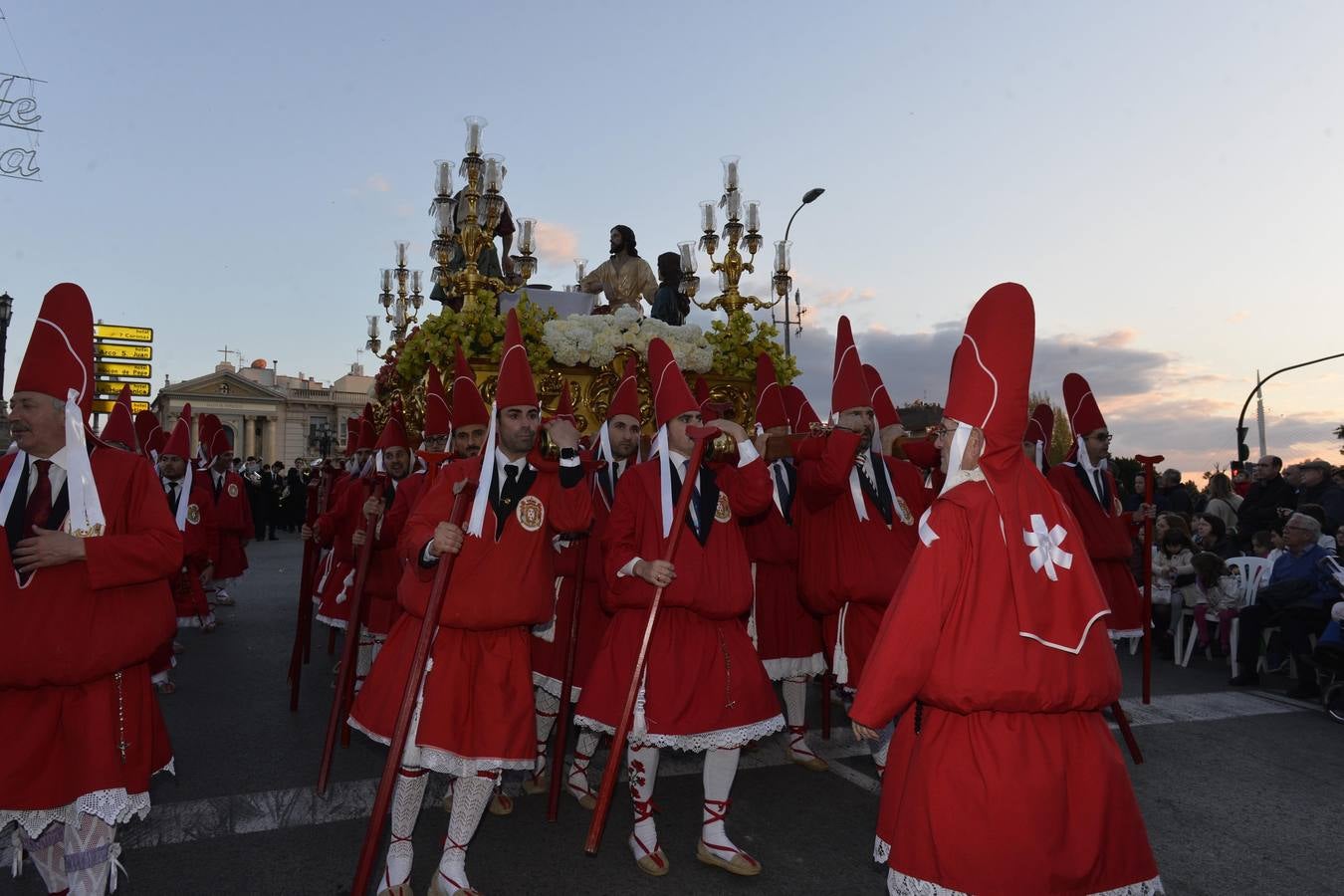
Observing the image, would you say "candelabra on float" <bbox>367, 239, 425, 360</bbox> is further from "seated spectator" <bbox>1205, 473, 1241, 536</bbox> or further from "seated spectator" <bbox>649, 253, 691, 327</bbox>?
"seated spectator" <bbox>1205, 473, 1241, 536</bbox>

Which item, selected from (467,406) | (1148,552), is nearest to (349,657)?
(467,406)

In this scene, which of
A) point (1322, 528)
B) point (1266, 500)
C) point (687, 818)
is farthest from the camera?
point (1266, 500)

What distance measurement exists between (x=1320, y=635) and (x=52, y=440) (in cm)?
972

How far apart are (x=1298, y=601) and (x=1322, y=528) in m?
1.66

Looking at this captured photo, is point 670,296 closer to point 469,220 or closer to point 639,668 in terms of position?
point 469,220

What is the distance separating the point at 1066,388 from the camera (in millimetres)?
7422

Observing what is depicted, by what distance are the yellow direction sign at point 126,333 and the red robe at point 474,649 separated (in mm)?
45487

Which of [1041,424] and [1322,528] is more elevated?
[1041,424]

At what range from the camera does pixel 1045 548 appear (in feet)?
8.70

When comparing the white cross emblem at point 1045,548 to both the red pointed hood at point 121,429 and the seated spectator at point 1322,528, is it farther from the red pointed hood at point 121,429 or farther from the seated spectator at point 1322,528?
the seated spectator at point 1322,528

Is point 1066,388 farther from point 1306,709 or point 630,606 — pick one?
point 630,606

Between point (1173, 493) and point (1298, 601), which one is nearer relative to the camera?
point (1298, 601)

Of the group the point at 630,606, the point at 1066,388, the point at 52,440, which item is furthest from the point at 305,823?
the point at 1066,388

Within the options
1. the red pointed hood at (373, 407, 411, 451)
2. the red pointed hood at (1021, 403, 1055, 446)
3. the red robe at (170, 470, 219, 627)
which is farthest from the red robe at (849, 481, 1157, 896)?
the red robe at (170, 470, 219, 627)
